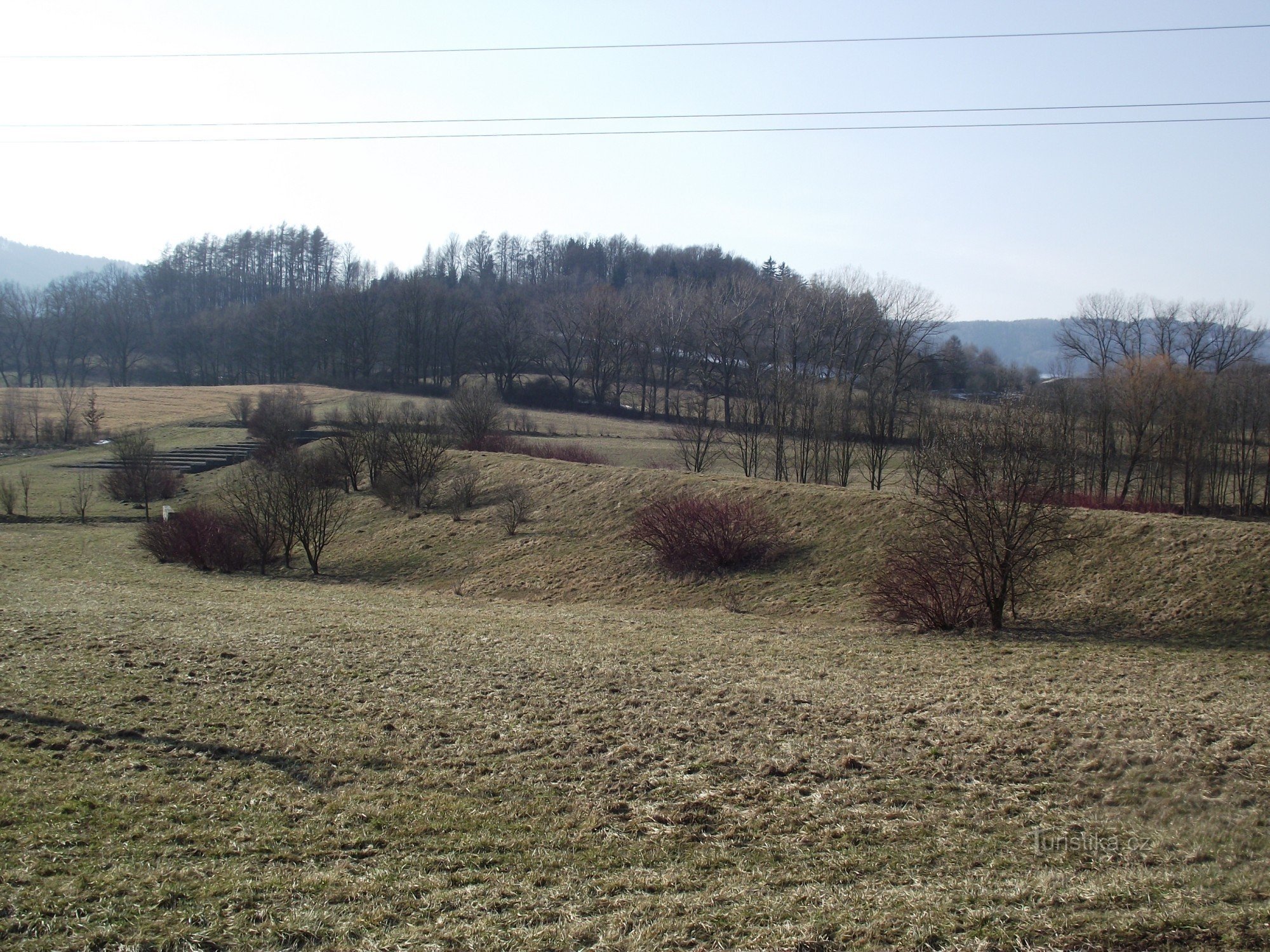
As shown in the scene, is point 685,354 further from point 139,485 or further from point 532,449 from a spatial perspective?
point 139,485

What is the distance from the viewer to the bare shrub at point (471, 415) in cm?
4850

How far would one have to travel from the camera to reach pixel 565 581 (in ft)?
84.3

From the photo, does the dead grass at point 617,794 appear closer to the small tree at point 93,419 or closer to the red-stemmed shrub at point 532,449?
the red-stemmed shrub at point 532,449

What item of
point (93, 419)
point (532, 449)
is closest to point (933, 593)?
point (532, 449)

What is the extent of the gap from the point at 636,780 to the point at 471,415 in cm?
4233

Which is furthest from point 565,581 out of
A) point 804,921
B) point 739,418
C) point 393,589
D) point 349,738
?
point 739,418

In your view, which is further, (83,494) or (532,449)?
(532,449)

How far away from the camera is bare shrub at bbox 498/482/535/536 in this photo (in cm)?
3138

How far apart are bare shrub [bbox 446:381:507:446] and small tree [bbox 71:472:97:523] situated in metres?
18.8

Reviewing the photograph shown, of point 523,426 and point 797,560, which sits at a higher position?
point 523,426

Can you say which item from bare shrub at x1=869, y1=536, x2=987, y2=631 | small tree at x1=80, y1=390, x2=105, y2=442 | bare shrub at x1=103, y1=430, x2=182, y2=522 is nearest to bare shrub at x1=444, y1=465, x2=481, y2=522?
bare shrub at x1=103, y1=430, x2=182, y2=522

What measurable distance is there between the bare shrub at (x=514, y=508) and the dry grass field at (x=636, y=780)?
45.8 ft

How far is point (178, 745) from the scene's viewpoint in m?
8.73

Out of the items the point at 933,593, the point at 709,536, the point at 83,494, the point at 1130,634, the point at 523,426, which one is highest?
the point at 523,426
